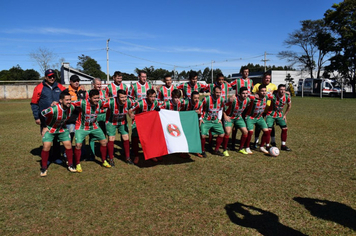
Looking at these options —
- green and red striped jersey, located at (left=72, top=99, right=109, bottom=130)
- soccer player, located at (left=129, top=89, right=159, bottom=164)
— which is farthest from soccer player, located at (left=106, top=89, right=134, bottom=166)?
green and red striped jersey, located at (left=72, top=99, right=109, bottom=130)

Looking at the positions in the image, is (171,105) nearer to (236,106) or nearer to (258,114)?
(236,106)

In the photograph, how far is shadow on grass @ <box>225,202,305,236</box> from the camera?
3.58 metres

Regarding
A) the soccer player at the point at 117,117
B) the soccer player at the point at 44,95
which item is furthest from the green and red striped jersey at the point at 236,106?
the soccer player at the point at 44,95

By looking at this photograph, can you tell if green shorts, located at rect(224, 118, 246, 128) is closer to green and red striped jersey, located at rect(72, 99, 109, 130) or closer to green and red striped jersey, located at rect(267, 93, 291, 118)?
green and red striped jersey, located at rect(267, 93, 291, 118)

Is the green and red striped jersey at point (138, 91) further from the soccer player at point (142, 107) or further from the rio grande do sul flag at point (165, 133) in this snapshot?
the rio grande do sul flag at point (165, 133)

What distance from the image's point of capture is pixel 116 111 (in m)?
6.50

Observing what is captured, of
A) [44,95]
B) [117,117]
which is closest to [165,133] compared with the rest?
[117,117]

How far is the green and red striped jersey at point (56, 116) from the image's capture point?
562 cm

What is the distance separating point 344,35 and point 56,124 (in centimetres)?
3715

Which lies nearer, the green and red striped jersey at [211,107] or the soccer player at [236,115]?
the green and red striped jersey at [211,107]

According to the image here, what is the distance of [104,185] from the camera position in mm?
5273

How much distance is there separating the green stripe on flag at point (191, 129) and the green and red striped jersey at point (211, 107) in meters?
0.48

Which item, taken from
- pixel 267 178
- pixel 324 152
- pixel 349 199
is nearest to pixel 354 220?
pixel 349 199

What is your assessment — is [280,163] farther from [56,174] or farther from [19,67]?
[19,67]
